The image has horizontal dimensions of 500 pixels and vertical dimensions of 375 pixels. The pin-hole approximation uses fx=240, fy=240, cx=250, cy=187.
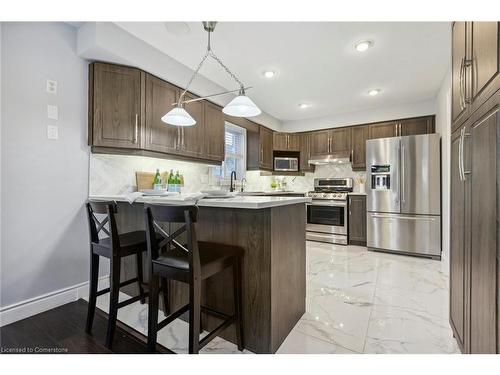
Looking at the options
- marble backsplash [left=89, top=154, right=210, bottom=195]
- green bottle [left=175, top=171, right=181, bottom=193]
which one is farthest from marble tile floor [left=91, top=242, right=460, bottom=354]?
green bottle [left=175, top=171, right=181, bottom=193]

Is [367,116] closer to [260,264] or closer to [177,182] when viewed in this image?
[177,182]

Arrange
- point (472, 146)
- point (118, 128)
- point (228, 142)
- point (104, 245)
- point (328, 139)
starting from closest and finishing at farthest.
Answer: point (472, 146), point (104, 245), point (118, 128), point (228, 142), point (328, 139)

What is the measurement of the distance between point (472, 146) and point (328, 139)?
3869 mm

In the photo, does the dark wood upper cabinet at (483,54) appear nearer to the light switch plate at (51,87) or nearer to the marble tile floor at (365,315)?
the marble tile floor at (365,315)

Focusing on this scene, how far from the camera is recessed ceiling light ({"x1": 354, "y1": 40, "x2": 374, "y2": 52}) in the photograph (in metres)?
2.45

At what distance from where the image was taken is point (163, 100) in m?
2.77

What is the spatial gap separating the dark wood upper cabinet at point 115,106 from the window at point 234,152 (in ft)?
5.89

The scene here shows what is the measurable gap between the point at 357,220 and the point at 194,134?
315cm

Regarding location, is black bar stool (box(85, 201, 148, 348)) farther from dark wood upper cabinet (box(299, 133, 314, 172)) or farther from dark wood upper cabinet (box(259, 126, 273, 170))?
dark wood upper cabinet (box(299, 133, 314, 172))

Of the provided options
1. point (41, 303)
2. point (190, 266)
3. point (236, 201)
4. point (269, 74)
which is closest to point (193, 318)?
point (190, 266)

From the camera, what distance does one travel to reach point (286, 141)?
207 inches

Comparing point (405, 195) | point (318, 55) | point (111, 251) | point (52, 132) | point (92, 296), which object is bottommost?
point (92, 296)
